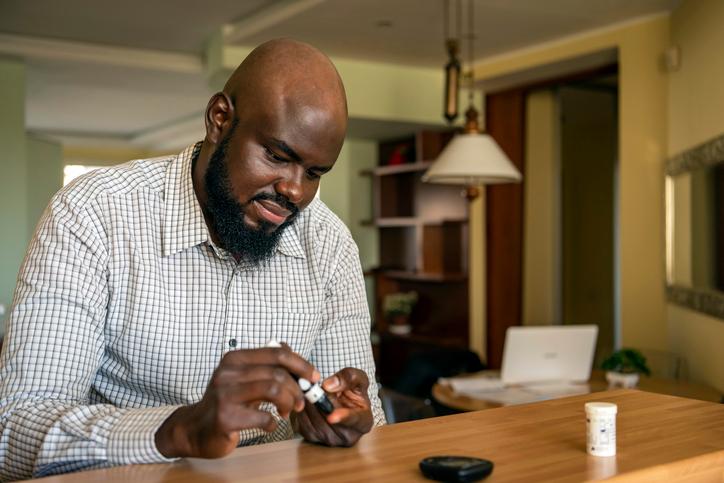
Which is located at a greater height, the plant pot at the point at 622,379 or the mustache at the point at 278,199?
the mustache at the point at 278,199

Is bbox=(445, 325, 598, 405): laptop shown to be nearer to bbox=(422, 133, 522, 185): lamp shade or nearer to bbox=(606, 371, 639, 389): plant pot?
bbox=(606, 371, 639, 389): plant pot

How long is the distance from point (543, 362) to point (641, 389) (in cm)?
43

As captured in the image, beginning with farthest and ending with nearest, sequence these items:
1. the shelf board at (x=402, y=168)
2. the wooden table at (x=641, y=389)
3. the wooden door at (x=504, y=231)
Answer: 1. the shelf board at (x=402, y=168)
2. the wooden door at (x=504, y=231)
3. the wooden table at (x=641, y=389)

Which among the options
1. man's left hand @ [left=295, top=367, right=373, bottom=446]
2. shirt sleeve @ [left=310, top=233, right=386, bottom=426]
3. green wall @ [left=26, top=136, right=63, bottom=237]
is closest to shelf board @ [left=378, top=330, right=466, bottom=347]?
green wall @ [left=26, top=136, right=63, bottom=237]

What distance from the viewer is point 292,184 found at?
4.93ft

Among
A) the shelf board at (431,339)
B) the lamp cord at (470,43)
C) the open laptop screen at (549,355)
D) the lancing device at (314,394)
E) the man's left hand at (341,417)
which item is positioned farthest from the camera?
the shelf board at (431,339)

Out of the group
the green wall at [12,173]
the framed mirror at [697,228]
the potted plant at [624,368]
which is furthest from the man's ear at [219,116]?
the green wall at [12,173]

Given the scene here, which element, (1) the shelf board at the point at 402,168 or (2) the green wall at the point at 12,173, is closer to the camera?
(2) the green wall at the point at 12,173

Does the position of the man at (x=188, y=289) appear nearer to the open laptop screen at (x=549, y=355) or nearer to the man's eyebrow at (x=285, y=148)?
the man's eyebrow at (x=285, y=148)

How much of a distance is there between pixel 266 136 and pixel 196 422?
542 mm

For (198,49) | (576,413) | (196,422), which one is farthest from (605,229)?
(196,422)

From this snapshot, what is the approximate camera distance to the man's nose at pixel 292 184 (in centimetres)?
150

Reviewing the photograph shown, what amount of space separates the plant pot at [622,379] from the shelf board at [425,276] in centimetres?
300

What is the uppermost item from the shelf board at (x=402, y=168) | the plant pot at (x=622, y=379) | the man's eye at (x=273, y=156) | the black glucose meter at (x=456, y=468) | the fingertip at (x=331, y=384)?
the shelf board at (x=402, y=168)
